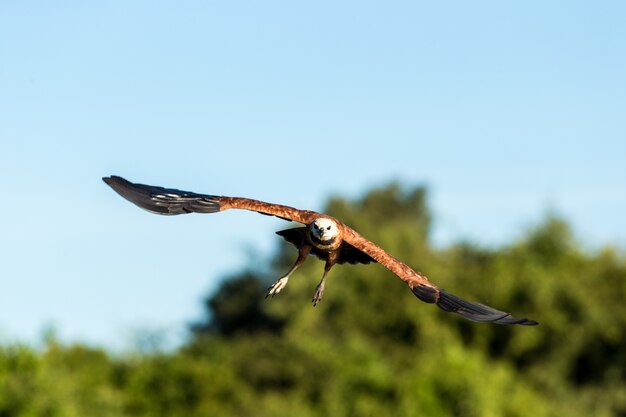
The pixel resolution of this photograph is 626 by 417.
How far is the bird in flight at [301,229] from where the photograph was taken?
1911cm

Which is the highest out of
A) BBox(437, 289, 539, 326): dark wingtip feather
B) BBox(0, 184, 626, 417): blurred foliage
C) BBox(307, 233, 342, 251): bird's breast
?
BBox(0, 184, 626, 417): blurred foliage

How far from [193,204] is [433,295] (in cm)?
323

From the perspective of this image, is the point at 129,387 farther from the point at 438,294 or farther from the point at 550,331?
the point at 438,294

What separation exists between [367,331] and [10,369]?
86.8ft

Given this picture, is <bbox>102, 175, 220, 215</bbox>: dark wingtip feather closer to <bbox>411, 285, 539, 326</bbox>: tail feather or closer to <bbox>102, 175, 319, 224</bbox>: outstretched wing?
<bbox>102, 175, 319, 224</bbox>: outstretched wing

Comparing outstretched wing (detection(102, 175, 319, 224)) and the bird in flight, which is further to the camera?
outstretched wing (detection(102, 175, 319, 224))

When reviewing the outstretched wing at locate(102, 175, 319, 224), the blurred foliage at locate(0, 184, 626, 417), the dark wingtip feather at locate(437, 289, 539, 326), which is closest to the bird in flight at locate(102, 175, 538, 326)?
the outstretched wing at locate(102, 175, 319, 224)

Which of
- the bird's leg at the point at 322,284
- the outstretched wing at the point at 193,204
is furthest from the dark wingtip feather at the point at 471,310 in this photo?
the outstretched wing at the point at 193,204

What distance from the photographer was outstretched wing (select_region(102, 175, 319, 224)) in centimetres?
1938

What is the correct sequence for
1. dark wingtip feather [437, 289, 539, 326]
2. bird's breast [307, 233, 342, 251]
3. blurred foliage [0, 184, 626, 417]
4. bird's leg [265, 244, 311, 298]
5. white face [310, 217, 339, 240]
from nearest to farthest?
dark wingtip feather [437, 289, 539, 326], white face [310, 217, 339, 240], bird's breast [307, 233, 342, 251], bird's leg [265, 244, 311, 298], blurred foliage [0, 184, 626, 417]

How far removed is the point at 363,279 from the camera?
8775 centimetres

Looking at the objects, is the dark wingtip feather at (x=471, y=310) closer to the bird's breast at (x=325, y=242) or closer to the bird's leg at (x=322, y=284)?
the bird's breast at (x=325, y=242)

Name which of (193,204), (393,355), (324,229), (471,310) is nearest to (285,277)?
(324,229)

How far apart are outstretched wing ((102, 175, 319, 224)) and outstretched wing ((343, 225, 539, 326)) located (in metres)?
0.68
